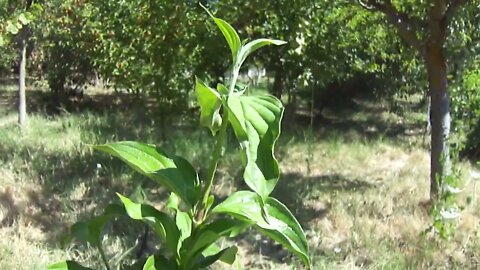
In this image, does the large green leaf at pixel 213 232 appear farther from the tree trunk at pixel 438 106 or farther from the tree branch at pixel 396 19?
the tree trunk at pixel 438 106

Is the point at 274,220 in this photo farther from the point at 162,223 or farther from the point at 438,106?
the point at 438,106

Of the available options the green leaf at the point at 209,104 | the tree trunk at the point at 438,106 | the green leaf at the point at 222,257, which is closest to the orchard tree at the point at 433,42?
the tree trunk at the point at 438,106

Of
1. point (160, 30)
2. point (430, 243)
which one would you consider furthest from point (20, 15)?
point (430, 243)

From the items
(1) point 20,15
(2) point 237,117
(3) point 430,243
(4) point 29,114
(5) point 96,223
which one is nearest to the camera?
(2) point 237,117

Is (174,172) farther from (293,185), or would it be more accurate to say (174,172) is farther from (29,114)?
(29,114)

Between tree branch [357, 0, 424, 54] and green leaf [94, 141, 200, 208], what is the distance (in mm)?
4029

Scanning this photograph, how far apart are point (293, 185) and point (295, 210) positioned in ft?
2.04

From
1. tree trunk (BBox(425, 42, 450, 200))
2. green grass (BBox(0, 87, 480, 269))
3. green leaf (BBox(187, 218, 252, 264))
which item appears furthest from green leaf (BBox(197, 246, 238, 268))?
tree trunk (BBox(425, 42, 450, 200))

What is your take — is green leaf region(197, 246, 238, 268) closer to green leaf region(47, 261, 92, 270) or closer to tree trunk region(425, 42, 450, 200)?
green leaf region(47, 261, 92, 270)

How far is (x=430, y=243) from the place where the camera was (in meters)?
4.93

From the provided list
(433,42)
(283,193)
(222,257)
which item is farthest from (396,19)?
(222,257)

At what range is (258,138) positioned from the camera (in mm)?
1315

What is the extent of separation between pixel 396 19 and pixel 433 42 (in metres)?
0.32

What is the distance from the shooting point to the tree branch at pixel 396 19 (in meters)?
5.31
